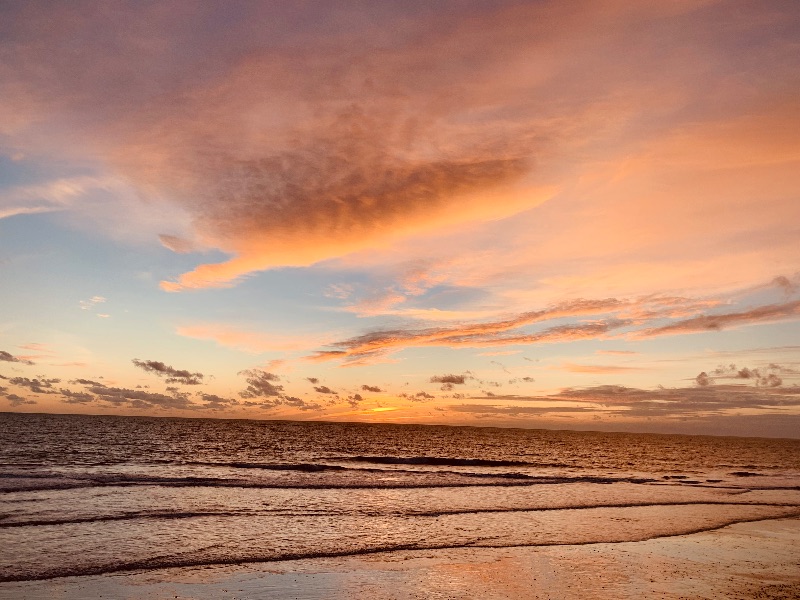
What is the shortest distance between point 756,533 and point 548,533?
1145cm

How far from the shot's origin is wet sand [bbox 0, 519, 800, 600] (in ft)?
60.5

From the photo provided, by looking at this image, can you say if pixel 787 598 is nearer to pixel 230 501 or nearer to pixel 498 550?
pixel 498 550

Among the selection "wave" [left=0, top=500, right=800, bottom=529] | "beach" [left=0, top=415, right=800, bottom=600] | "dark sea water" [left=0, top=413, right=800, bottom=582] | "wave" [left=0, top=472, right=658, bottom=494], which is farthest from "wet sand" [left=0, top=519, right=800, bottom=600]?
"wave" [left=0, top=472, right=658, bottom=494]

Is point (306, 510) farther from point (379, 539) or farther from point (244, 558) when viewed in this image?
point (244, 558)

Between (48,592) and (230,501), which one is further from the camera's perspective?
(230,501)

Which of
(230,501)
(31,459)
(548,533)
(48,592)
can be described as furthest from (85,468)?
(548,533)

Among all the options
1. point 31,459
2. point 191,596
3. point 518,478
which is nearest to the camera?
point 191,596

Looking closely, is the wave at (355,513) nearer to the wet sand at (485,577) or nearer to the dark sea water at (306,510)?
the dark sea water at (306,510)

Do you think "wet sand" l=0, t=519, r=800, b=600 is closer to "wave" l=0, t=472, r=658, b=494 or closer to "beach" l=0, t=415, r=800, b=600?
"beach" l=0, t=415, r=800, b=600

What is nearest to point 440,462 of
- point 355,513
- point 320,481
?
point 320,481

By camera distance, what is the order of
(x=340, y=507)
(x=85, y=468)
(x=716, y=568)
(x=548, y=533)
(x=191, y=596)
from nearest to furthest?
1. (x=191, y=596)
2. (x=716, y=568)
3. (x=548, y=533)
4. (x=340, y=507)
5. (x=85, y=468)

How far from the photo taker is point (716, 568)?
22.3 metres

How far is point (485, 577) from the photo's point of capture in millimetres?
20516

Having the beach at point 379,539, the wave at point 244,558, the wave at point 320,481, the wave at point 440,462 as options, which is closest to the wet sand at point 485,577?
the beach at point 379,539
